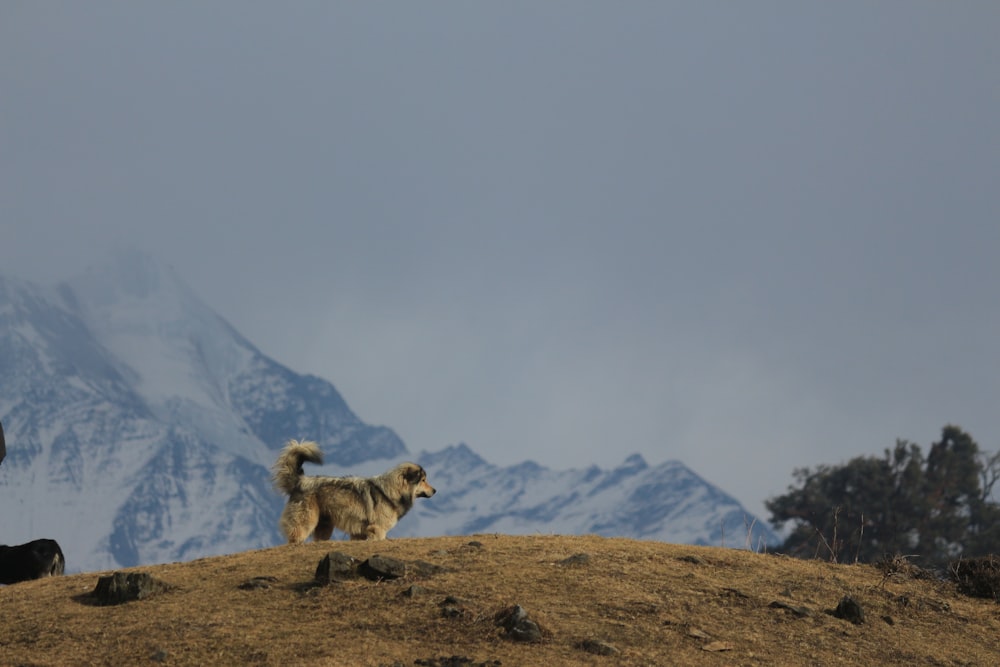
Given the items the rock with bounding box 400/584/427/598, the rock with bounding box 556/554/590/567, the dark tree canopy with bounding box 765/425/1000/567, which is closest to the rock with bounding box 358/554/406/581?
the rock with bounding box 400/584/427/598

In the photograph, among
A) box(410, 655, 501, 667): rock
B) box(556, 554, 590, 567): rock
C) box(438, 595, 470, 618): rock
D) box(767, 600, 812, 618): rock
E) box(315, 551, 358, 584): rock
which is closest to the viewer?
box(410, 655, 501, 667): rock

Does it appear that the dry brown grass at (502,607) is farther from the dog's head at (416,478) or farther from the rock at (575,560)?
the dog's head at (416,478)

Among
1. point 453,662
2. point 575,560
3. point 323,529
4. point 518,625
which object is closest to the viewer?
point 453,662

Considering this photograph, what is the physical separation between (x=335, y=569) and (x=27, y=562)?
744cm

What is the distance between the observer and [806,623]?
64.4ft

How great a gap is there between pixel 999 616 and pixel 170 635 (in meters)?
13.7

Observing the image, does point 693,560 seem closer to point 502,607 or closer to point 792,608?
point 792,608

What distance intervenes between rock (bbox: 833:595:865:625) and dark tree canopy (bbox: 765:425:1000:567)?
223 feet

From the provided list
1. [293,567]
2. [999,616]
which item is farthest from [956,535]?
[293,567]

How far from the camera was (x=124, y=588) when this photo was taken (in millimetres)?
19531

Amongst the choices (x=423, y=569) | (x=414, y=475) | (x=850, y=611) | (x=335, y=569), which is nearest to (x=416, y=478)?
(x=414, y=475)

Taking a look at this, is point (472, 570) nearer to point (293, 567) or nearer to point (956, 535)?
point (293, 567)

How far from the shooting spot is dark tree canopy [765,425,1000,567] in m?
88.1

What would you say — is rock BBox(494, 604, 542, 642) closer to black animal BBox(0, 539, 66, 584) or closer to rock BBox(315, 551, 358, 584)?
rock BBox(315, 551, 358, 584)
